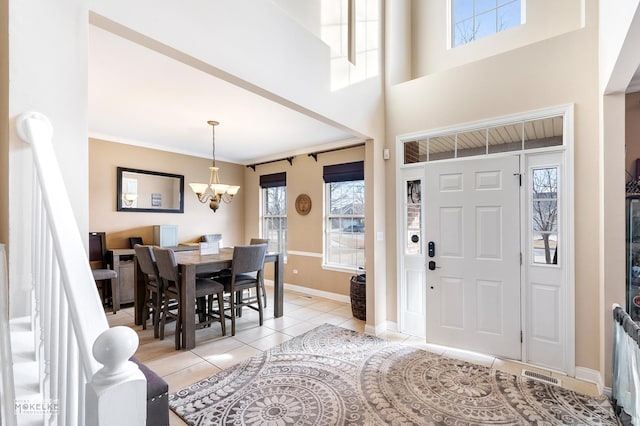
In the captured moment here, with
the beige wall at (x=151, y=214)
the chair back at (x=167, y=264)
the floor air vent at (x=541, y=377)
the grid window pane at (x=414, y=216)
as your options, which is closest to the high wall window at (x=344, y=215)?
the grid window pane at (x=414, y=216)

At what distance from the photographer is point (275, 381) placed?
261 centimetres

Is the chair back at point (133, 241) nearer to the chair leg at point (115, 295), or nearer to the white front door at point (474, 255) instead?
the chair leg at point (115, 295)

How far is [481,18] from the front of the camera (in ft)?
12.8

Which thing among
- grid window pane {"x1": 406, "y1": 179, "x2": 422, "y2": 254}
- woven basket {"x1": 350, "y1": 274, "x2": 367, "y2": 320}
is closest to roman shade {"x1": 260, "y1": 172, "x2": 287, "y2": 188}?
woven basket {"x1": 350, "y1": 274, "x2": 367, "y2": 320}

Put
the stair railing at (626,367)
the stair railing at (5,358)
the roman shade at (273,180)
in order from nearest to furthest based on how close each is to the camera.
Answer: the stair railing at (5,358) < the stair railing at (626,367) < the roman shade at (273,180)

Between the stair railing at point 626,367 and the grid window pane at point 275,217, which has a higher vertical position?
the grid window pane at point 275,217

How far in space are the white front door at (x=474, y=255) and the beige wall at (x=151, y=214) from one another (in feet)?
14.3

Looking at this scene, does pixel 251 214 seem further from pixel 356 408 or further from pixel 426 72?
pixel 356 408

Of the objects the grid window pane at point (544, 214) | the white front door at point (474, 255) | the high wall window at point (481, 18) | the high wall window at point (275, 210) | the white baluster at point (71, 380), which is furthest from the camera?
the high wall window at point (275, 210)

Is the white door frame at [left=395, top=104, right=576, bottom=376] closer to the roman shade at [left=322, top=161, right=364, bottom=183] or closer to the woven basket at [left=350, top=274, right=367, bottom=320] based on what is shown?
the woven basket at [left=350, top=274, right=367, bottom=320]

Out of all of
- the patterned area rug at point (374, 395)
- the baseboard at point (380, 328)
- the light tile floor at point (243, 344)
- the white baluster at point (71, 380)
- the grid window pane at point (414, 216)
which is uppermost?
the grid window pane at point (414, 216)

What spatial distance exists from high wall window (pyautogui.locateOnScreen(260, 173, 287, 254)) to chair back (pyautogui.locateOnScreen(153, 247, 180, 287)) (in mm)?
2887

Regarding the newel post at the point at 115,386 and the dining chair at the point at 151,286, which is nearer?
the newel post at the point at 115,386

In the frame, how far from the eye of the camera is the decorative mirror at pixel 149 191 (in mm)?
4926
